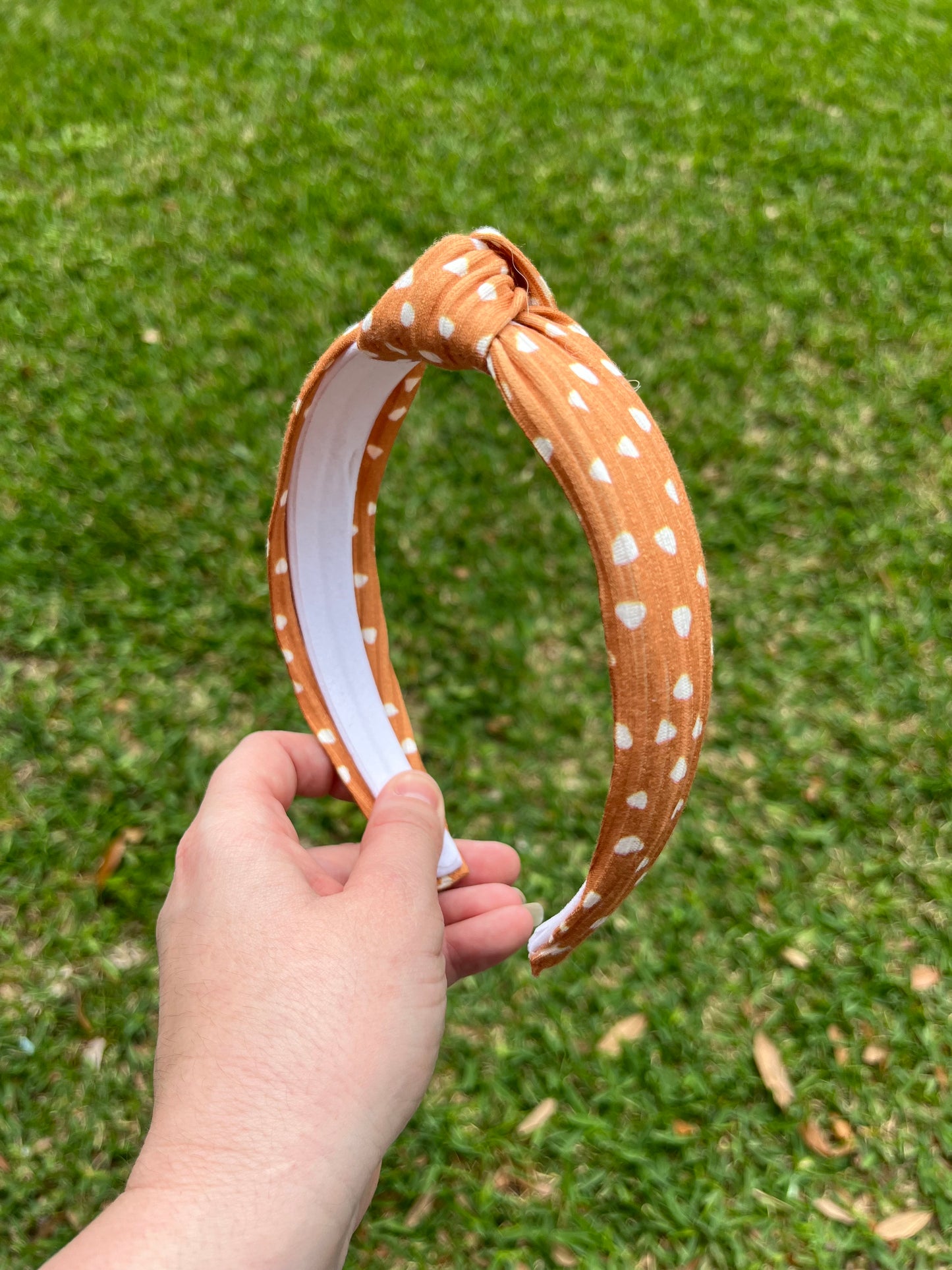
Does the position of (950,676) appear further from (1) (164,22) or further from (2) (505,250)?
(1) (164,22)

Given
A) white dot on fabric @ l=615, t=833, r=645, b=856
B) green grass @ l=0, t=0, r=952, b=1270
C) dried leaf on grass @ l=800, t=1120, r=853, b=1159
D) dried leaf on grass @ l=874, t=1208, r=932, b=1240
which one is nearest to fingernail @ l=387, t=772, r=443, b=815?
white dot on fabric @ l=615, t=833, r=645, b=856

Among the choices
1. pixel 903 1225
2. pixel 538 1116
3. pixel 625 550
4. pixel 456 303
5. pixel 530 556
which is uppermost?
pixel 456 303

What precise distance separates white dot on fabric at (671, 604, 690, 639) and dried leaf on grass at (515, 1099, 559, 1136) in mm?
1524

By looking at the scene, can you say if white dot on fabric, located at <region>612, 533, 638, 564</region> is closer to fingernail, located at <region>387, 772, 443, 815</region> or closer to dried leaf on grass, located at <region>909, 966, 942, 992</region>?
fingernail, located at <region>387, 772, 443, 815</region>

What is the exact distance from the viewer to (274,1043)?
1144mm

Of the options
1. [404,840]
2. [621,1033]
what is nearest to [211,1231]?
[404,840]

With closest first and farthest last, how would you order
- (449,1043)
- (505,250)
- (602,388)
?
(602,388), (505,250), (449,1043)

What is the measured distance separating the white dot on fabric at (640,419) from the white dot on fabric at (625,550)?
17cm

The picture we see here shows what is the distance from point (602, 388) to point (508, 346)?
144mm

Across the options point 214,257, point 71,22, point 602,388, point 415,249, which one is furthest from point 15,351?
point 602,388

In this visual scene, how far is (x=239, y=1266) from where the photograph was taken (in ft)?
3.36

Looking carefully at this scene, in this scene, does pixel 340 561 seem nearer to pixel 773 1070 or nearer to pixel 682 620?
→ pixel 682 620

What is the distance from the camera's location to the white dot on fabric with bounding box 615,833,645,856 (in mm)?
1198

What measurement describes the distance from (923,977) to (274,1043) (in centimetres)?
191
